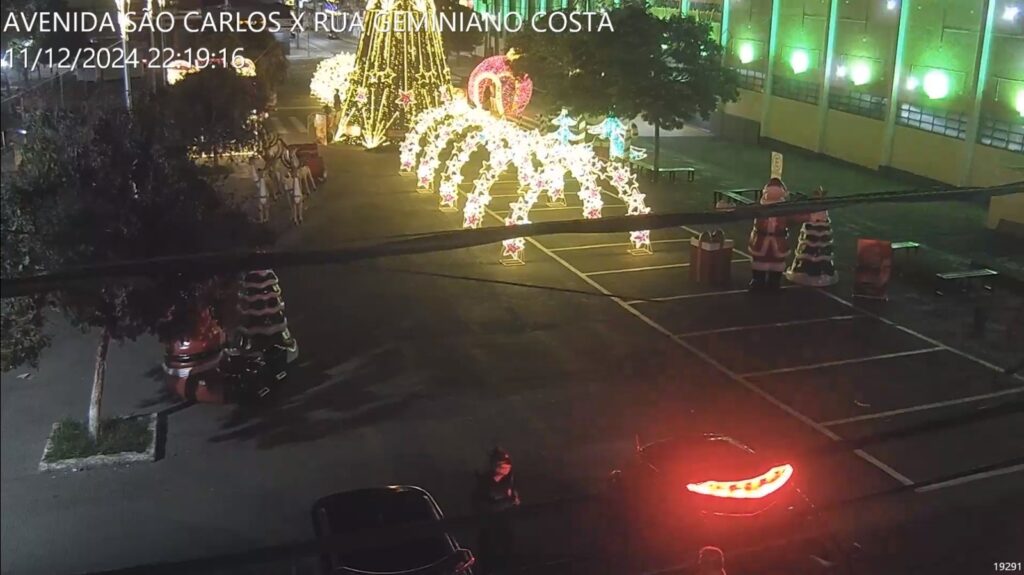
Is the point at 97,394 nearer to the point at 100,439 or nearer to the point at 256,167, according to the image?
the point at 100,439

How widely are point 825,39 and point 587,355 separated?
22.5m

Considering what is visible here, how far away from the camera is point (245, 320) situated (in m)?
13.6

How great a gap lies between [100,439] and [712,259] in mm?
10707

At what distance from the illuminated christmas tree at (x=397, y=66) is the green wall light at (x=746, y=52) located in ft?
42.0

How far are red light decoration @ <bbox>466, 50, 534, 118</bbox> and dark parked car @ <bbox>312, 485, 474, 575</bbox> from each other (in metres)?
26.1

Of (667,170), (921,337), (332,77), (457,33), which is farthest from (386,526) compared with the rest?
(457,33)

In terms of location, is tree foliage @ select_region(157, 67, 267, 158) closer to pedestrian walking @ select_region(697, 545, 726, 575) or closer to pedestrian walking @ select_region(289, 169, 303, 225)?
pedestrian walking @ select_region(289, 169, 303, 225)

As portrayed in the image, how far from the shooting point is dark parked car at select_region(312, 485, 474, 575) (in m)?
7.43

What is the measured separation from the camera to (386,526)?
8.00 metres

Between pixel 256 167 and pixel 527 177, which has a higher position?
pixel 527 177

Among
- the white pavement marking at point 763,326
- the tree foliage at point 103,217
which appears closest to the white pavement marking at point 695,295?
the white pavement marking at point 763,326

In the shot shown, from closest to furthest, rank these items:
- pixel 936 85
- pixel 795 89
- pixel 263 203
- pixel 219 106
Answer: pixel 263 203, pixel 219 106, pixel 936 85, pixel 795 89

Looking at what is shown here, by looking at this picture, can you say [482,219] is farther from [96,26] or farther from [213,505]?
[96,26]

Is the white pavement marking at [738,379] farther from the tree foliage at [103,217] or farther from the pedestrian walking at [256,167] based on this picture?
the pedestrian walking at [256,167]
